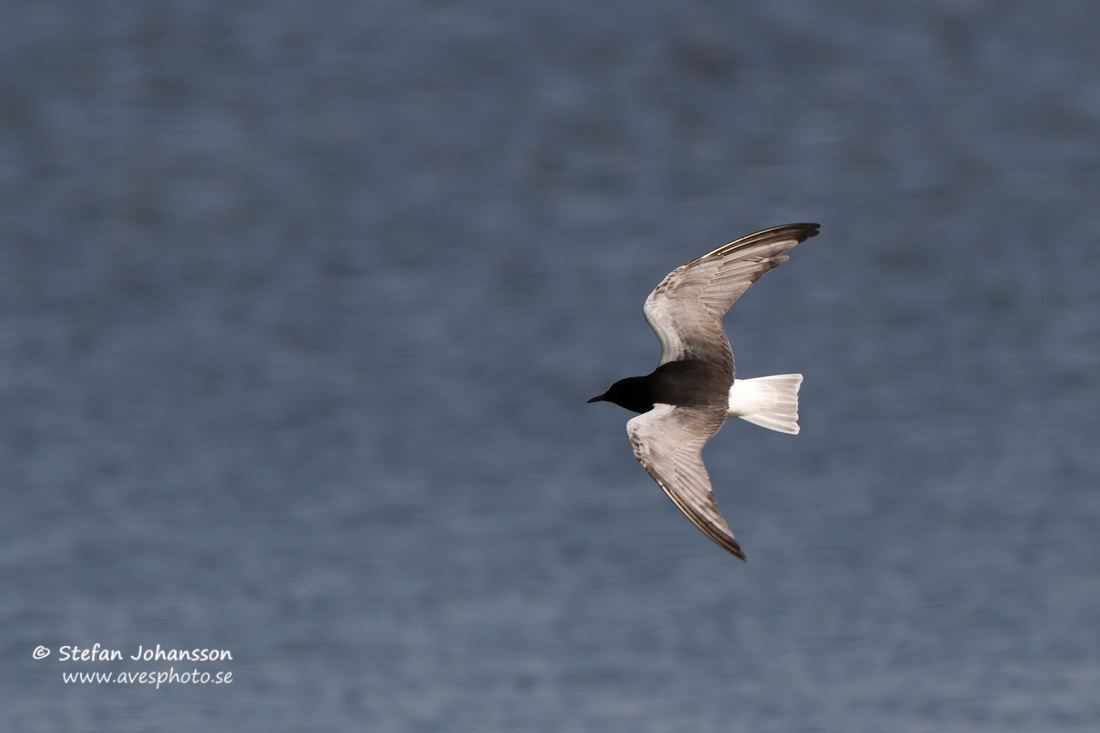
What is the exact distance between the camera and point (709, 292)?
8.96 m

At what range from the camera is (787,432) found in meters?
8.55

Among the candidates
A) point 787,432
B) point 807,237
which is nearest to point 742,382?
point 787,432

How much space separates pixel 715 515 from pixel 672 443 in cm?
72

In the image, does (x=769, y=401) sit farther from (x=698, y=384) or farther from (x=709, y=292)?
(x=709, y=292)

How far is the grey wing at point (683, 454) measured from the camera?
758 centimetres

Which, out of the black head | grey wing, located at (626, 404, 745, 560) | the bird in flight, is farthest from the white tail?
the black head

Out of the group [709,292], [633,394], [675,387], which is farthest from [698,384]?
[709,292]

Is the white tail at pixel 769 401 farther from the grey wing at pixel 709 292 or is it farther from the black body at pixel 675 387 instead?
A: the grey wing at pixel 709 292

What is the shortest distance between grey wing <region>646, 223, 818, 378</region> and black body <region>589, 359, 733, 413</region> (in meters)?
0.17

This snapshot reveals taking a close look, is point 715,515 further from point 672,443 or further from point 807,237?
point 807,237

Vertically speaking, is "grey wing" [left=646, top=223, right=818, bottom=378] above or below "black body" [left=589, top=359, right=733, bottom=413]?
above

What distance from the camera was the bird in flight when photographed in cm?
794

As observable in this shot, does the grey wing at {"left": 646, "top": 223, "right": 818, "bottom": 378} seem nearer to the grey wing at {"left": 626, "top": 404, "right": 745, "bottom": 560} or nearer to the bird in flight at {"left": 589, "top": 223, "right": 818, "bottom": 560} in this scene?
the bird in flight at {"left": 589, "top": 223, "right": 818, "bottom": 560}

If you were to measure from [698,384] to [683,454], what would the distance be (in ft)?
2.22
